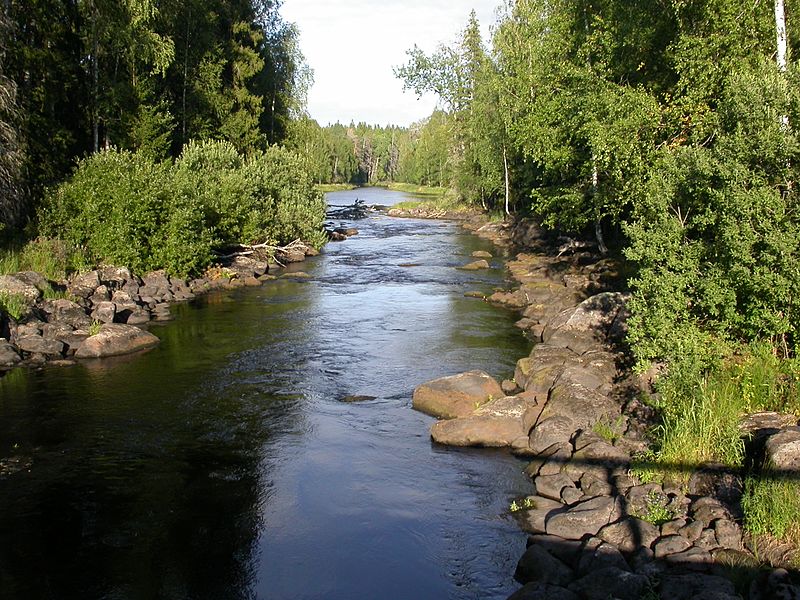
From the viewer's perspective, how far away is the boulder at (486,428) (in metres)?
14.5

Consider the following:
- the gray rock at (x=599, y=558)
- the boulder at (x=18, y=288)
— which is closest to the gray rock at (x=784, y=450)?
the gray rock at (x=599, y=558)

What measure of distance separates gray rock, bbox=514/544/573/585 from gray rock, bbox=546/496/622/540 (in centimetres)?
87

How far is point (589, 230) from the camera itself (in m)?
36.9

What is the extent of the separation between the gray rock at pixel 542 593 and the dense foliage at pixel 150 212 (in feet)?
77.1

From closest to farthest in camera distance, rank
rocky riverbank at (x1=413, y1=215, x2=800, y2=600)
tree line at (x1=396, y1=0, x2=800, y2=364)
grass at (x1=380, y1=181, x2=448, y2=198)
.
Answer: rocky riverbank at (x1=413, y1=215, x2=800, y2=600)
tree line at (x1=396, y1=0, x2=800, y2=364)
grass at (x1=380, y1=181, x2=448, y2=198)

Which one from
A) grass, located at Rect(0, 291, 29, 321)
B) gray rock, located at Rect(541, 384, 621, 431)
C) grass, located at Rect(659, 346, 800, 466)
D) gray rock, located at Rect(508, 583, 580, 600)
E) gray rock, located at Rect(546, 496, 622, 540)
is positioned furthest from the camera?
grass, located at Rect(0, 291, 29, 321)

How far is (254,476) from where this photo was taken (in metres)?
13.2

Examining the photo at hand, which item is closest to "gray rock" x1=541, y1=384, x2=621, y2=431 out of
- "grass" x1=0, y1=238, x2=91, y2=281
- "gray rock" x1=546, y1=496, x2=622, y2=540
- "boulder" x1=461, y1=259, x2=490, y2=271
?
"gray rock" x1=546, y1=496, x2=622, y2=540

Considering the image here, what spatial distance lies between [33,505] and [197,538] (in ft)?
10.4

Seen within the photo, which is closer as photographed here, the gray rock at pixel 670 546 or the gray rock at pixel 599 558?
the gray rock at pixel 599 558

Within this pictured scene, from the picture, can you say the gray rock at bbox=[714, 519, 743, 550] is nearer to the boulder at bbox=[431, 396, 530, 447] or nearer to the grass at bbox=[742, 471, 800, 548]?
the grass at bbox=[742, 471, 800, 548]

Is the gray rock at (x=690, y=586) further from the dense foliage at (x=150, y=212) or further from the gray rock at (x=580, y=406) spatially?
the dense foliage at (x=150, y=212)

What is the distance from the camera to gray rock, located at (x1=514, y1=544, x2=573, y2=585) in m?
9.51

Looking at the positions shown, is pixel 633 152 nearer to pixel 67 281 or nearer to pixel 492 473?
pixel 492 473
